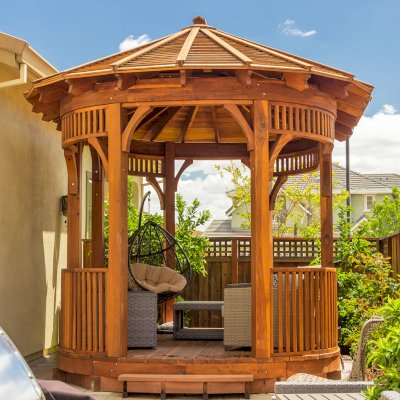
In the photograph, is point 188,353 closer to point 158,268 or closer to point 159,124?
point 158,268

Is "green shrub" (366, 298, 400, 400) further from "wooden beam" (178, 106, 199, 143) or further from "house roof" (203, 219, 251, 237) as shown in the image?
"house roof" (203, 219, 251, 237)

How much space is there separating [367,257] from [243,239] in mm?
2660

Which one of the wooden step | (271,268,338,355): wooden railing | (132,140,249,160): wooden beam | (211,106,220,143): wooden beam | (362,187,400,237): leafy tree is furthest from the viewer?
(362,187,400,237): leafy tree

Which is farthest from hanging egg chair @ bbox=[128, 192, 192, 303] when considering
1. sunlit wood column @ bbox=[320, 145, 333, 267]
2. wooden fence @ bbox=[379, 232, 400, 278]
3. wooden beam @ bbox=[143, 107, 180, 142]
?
wooden fence @ bbox=[379, 232, 400, 278]

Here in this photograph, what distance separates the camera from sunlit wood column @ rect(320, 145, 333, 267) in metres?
10.2

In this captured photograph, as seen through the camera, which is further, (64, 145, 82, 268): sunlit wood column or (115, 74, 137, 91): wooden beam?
(64, 145, 82, 268): sunlit wood column

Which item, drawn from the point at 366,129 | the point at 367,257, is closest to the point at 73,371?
the point at 367,257

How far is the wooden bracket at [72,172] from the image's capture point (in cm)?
980

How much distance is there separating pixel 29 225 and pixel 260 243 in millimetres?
3450

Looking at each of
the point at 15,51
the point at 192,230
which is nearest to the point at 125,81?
the point at 15,51

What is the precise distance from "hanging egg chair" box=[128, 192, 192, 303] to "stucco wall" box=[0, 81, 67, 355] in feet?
3.89

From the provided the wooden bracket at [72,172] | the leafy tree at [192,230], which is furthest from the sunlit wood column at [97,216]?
the leafy tree at [192,230]

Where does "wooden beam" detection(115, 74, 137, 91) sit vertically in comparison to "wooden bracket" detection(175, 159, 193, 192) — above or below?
above

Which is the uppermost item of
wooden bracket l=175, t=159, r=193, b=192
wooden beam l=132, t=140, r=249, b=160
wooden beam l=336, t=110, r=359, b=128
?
wooden beam l=336, t=110, r=359, b=128
